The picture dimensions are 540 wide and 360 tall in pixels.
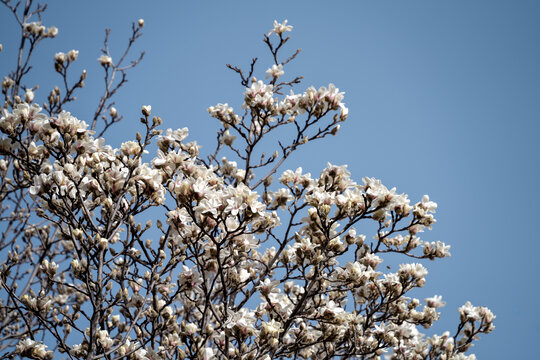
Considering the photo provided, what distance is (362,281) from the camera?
10.9 feet

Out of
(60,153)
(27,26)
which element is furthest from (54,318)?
(27,26)

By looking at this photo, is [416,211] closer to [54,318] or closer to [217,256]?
[217,256]

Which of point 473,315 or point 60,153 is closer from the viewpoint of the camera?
point 60,153


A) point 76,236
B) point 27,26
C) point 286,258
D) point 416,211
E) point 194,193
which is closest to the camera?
point 194,193

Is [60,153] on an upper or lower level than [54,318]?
upper

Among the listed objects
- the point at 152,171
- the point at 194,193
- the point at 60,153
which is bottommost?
the point at 194,193

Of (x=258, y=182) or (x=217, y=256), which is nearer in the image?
(x=217, y=256)

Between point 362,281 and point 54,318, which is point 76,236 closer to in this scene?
point 54,318

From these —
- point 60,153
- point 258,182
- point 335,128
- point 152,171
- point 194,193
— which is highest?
point 335,128

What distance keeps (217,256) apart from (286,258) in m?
0.89

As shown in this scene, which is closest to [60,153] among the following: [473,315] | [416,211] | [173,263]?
[173,263]

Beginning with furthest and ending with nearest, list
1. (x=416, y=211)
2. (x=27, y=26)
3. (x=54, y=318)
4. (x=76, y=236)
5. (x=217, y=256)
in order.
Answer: (x=27, y=26) → (x=54, y=318) → (x=416, y=211) → (x=76, y=236) → (x=217, y=256)

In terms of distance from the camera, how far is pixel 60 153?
316 cm

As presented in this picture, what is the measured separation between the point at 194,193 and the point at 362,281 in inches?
64.0
